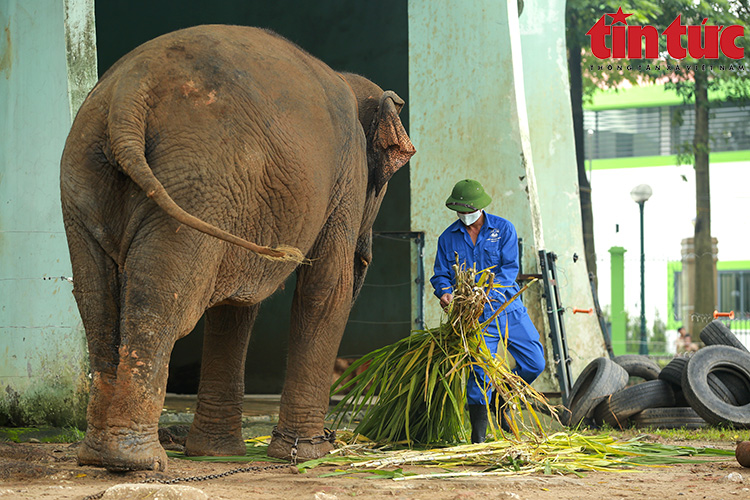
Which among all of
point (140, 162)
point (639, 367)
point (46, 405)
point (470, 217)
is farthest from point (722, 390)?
point (140, 162)

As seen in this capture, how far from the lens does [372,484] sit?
4.16m

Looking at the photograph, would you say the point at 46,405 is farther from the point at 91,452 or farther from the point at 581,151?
the point at 581,151

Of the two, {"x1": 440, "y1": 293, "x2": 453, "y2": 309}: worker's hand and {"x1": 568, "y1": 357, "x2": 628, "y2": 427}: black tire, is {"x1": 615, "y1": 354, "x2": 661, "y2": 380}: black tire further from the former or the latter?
{"x1": 440, "y1": 293, "x2": 453, "y2": 309}: worker's hand

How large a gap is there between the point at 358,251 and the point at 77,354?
2.20m

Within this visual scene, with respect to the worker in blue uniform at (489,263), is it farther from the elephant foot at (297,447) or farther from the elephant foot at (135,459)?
the elephant foot at (135,459)

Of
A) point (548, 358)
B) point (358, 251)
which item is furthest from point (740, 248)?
point (358, 251)

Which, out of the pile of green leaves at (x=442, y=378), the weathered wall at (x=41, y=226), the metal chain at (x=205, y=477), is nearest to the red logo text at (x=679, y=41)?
the weathered wall at (x=41, y=226)

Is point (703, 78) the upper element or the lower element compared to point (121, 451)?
upper

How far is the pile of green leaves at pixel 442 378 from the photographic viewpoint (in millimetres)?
5082

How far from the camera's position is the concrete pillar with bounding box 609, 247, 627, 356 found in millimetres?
21719

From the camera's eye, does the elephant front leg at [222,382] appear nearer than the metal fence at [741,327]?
Yes

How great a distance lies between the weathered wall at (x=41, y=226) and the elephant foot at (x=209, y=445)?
4.97ft

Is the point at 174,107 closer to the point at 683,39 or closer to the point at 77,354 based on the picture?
the point at 77,354

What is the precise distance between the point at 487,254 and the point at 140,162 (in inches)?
99.9
